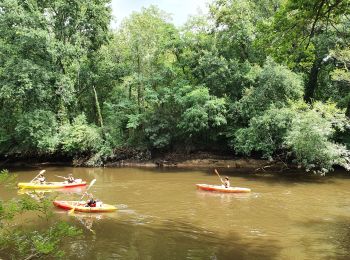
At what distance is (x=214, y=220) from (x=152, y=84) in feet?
66.0

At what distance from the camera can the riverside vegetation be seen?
2755 centimetres

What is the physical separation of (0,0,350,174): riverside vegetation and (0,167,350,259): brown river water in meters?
5.50

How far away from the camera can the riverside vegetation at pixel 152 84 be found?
2755cm

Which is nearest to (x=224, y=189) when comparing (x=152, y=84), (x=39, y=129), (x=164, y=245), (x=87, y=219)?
(x=87, y=219)

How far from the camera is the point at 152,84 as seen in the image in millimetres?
33844

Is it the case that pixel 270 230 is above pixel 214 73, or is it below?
below

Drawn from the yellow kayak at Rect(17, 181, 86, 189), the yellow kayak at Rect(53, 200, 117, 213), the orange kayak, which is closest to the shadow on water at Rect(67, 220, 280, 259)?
the yellow kayak at Rect(53, 200, 117, 213)

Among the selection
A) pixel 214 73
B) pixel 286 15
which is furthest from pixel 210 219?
pixel 214 73

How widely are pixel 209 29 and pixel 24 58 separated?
1544 cm

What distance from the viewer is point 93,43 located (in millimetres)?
34688

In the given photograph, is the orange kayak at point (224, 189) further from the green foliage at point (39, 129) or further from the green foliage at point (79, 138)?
the green foliage at point (39, 129)

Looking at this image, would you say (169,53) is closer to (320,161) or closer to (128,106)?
(128,106)

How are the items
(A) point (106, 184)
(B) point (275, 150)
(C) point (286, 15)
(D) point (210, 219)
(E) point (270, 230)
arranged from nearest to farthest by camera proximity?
(C) point (286, 15) → (E) point (270, 230) → (D) point (210, 219) → (A) point (106, 184) → (B) point (275, 150)

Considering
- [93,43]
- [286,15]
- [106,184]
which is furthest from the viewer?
[93,43]
